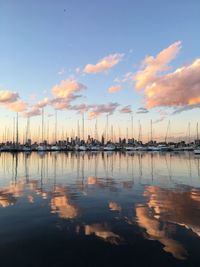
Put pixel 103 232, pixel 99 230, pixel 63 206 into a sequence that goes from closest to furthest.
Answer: pixel 103 232
pixel 99 230
pixel 63 206

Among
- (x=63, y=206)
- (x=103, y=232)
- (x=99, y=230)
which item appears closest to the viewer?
(x=103, y=232)

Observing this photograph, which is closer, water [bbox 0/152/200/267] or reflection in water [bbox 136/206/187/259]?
water [bbox 0/152/200/267]

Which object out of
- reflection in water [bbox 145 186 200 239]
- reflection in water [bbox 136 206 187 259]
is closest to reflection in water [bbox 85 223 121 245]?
reflection in water [bbox 136 206 187 259]

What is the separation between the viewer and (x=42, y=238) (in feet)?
32.7

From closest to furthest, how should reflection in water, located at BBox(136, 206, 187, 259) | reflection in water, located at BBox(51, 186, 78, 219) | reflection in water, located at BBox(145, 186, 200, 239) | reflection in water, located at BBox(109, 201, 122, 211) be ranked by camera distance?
reflection in water, located at BBox(136, 206, 187, 259) → reflection in water, located at BBox(145, 186, 200, 239) → reflection in water, located at BBox(51, 186, 78, 219) → reflection in water, located at BBox(109, 201, 122, 211)

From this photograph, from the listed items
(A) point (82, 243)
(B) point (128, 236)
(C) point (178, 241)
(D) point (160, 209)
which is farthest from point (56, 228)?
(D) point (160, 209)

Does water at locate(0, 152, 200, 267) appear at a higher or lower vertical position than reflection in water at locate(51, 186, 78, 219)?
lower

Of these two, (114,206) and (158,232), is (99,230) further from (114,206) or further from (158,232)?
(114,206)

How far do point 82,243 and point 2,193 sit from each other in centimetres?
1167

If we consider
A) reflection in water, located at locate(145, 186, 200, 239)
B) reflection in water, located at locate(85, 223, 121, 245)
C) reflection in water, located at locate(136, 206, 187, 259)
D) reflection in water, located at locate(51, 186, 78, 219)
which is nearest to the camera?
reflection in water, located at locate(136, 206, 187, 259)

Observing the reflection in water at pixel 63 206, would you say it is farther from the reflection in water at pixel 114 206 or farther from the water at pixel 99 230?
the reflection in water at pixel 114 206

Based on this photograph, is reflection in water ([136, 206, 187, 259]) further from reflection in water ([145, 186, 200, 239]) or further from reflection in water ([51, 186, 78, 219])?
reflection in water ([51, 186, 78, 219])

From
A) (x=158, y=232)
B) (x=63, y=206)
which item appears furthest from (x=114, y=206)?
(x=158, y=232)

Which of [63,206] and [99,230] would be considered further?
[63,206]
